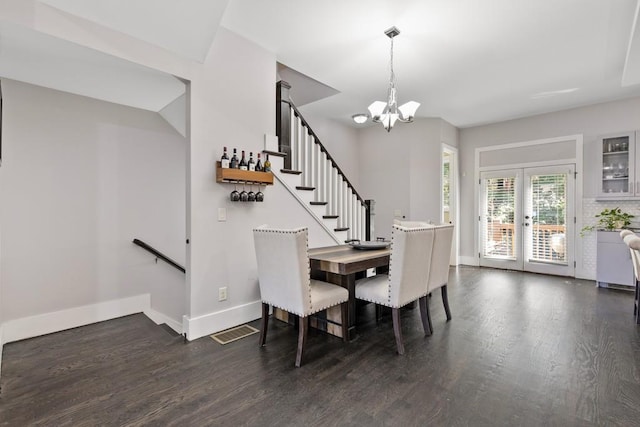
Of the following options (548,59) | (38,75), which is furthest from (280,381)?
(548,59)

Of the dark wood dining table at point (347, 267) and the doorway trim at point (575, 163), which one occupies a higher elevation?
the doorway trim at point (575, 163)

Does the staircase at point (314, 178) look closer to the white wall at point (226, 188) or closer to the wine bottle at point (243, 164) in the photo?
the white wall at point (226, 188)

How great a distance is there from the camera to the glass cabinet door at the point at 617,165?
4445 millimetres

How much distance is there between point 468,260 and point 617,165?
2.70 meters

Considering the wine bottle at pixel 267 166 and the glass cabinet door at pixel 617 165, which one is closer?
the wine bottle at pixel 267 166

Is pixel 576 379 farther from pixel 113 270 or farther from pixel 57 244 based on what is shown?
pixel 57 244

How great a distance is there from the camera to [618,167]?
15.1ft

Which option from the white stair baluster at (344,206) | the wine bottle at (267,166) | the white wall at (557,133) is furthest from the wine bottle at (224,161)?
the white wall at (557,133)

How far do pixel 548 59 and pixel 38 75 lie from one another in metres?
5.16

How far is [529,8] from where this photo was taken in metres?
2.64

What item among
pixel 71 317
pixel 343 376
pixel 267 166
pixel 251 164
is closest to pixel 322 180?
pixel 267 166

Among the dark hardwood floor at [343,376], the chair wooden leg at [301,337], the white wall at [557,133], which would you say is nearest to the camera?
the dark hardwood floor at [343,376]

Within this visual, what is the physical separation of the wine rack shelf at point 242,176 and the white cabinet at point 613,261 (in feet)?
15.8

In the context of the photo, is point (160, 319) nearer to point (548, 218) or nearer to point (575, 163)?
point (548, 218)
